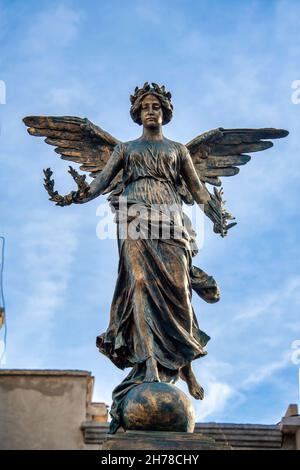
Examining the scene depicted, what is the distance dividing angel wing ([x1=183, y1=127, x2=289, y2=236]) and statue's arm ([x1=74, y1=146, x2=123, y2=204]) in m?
0.95

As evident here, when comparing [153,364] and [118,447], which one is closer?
[118,447]

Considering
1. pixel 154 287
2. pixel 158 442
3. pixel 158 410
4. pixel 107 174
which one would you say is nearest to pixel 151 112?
pixel 107 174

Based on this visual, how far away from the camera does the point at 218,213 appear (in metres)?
9.04

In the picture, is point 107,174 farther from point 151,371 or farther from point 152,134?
point 151,371

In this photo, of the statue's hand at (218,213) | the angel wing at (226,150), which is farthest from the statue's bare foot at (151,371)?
the angel wing at (226,150)

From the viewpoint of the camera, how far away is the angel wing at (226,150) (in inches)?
384

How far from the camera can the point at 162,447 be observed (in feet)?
23.1

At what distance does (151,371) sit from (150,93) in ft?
9.02

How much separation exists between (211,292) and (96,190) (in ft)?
4.56

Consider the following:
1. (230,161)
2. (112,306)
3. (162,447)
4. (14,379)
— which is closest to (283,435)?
(14,379)

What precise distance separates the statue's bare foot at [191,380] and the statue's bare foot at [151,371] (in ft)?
1.55

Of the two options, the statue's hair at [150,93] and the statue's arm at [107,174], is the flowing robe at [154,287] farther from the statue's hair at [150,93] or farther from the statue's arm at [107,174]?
the statue's hair at [150,93]

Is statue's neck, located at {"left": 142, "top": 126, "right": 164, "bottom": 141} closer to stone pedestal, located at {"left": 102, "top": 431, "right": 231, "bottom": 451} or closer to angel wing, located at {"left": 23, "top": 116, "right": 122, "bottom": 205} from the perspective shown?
angel wing, located at {"left": 23, "top": 116, "right": 122, "bottom": 205}

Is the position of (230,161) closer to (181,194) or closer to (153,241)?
(181,194)
